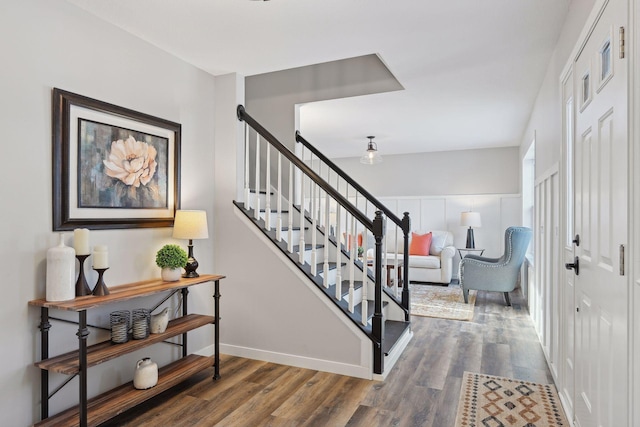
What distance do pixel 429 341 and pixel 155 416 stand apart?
2.42 metres

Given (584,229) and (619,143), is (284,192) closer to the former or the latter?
(584,229)

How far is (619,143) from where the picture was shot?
4.50ft

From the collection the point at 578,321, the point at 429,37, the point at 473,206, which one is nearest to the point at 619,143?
the point at 578,321

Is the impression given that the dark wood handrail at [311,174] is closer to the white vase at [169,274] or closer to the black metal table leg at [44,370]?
the white vase at [169,274]

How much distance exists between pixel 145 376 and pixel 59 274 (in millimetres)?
827

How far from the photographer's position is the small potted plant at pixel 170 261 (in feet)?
8.37

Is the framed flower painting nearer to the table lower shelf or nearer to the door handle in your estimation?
the table lower shelf

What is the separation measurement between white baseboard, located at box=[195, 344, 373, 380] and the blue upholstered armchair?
2887 millimetres

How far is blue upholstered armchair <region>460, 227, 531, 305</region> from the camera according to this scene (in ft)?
→ 16.0

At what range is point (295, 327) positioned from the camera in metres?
3.01

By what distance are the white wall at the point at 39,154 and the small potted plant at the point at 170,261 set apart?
0.61 ft

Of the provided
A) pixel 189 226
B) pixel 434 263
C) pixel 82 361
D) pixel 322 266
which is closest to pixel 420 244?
pixel 434 263

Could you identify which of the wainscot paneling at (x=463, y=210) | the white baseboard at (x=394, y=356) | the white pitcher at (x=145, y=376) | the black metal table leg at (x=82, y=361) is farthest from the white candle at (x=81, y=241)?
the wainscot paneling at (x=463, y=210)

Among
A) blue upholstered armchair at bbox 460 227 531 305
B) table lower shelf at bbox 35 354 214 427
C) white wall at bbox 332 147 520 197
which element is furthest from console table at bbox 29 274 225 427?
white wall at bbox 332 147 520 197
